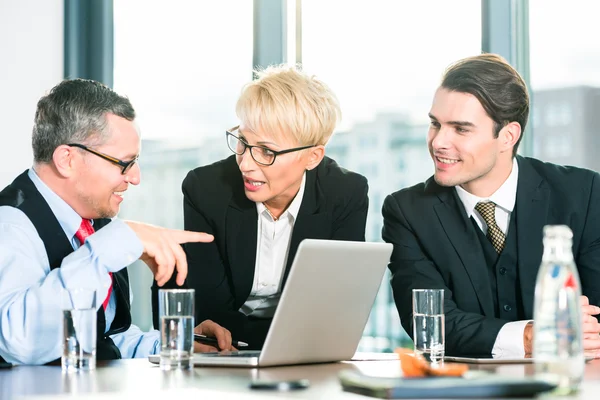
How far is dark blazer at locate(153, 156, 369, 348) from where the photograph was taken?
2.76m

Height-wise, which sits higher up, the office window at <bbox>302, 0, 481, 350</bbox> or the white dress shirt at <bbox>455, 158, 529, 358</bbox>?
the office window at <bbox>302, 0, 481, 350</bbox>

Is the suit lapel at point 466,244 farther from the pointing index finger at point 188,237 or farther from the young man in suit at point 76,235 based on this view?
the pointing index finger at point 188,237

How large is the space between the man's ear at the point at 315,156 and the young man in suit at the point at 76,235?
669 millimetres

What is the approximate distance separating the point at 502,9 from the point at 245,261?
1.67m

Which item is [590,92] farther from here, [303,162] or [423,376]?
[423,376]

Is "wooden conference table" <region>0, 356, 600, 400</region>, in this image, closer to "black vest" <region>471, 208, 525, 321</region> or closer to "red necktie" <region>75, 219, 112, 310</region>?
"red necktie" <region>75, 219, 112, 310</region>

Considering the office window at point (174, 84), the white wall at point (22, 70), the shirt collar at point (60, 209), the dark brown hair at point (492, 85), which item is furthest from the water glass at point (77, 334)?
the white wall at point (22, 70)

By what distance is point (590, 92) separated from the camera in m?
3.30

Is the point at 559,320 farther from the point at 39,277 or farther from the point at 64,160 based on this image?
the point at 64,160

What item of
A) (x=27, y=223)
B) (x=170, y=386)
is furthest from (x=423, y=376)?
(x=27, y=223)

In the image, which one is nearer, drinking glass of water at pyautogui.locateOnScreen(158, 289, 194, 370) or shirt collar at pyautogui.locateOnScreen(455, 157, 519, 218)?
drinking glass of water at pyautogui.locateOnScreen(158, 289, 194, 370)

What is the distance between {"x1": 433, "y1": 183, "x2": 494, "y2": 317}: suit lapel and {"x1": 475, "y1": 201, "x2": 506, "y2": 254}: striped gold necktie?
57 millimetres

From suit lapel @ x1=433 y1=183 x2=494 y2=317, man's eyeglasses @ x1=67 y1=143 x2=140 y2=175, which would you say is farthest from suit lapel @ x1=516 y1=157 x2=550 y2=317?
man's eyeglasses @ x1=67 y1=143 x2=140 y2=175

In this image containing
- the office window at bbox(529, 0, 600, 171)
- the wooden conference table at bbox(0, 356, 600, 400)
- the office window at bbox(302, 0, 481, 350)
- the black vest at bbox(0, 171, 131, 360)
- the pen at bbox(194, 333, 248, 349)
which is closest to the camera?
the wooden conference table at bbox(0, 356, 600, 400)
